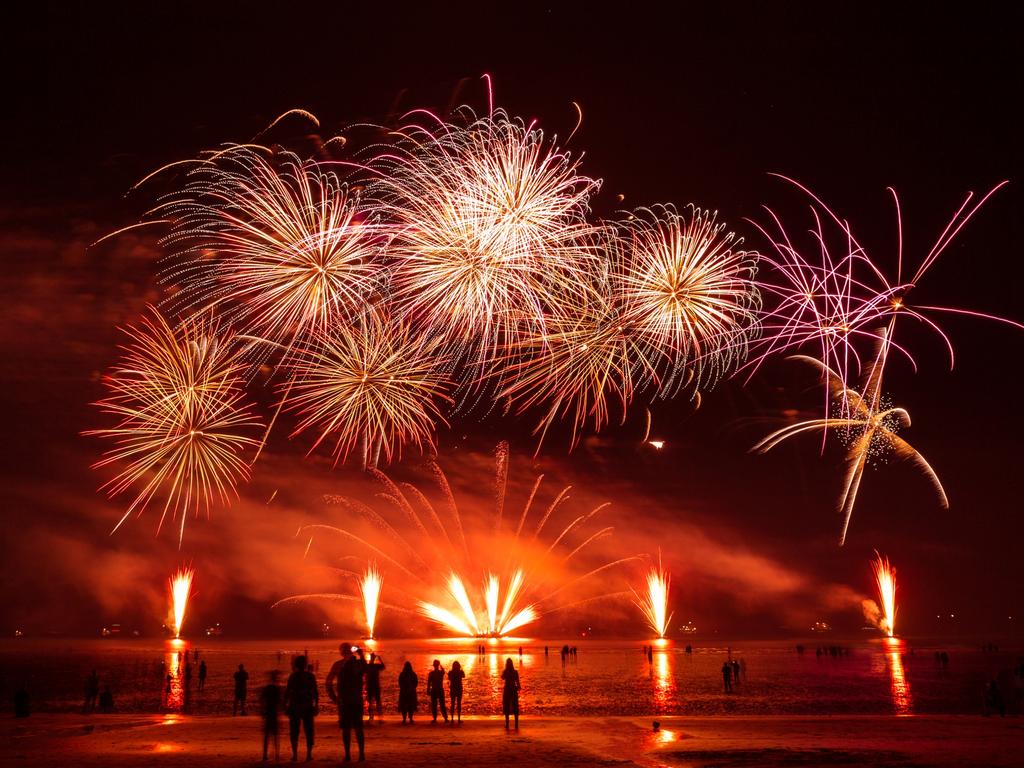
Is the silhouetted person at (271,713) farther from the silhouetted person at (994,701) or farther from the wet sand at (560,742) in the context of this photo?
the silhouetted person at (994,701)

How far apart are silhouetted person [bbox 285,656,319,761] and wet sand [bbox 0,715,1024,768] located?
20.3 inches

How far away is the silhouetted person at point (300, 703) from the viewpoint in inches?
531

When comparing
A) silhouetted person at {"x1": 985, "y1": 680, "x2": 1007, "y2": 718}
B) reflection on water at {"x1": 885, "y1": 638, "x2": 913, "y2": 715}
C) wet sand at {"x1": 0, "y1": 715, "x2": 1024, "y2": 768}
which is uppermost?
wet sand at {"x1": 0, "y1": 715, "x2": 1024, "y2": 768}

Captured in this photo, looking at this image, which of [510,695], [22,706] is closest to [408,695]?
[510,695]

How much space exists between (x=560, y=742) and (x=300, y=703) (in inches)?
201

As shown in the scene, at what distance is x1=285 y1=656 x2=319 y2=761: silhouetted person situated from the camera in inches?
531

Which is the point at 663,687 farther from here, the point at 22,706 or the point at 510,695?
the point at 22,706

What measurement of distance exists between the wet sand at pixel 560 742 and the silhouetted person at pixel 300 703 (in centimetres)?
51

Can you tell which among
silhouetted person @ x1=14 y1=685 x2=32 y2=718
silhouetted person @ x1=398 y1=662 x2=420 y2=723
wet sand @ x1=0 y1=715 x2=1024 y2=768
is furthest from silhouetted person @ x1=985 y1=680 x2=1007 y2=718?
silhouetted person @ x1=14 y1=685 x2=32 y2=718

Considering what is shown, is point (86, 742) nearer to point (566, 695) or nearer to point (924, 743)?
point (924, 743)

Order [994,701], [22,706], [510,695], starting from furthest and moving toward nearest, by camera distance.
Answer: [994,701] < [22,706] < [510,695]

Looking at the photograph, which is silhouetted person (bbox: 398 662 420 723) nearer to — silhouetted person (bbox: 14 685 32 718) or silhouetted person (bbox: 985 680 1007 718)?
silhouetted person (bbox: 14 685 32 718)

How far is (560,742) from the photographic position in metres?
16.0

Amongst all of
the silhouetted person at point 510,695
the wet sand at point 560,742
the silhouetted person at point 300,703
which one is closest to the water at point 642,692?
the wet sand at point 560,742
